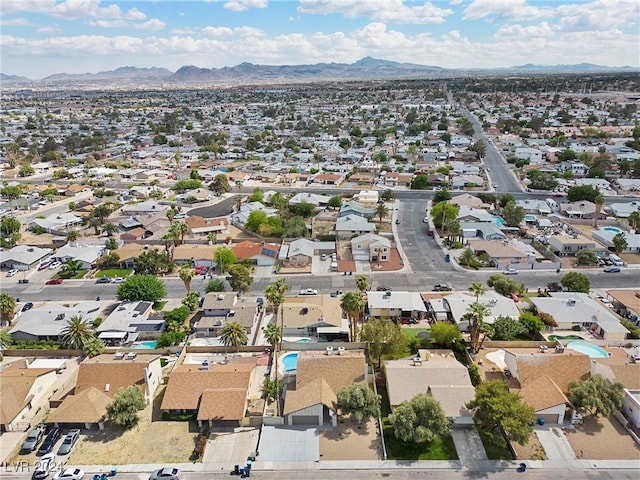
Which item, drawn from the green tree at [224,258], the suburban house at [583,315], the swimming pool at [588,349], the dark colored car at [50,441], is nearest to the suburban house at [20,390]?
the dark colored car at [50,441]

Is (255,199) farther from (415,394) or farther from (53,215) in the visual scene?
(415,394)

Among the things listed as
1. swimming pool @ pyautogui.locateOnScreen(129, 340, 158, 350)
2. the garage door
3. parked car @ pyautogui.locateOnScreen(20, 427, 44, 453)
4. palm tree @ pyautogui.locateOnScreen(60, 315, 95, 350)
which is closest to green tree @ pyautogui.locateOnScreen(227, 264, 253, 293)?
swimming pool @ pyautogui.locateOnScreen(129, 340, 158, 350)

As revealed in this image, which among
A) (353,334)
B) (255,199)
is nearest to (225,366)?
(353,334)

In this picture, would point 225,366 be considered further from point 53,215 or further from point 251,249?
point 53,215

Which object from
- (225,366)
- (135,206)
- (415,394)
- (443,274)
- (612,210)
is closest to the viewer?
(415,394)

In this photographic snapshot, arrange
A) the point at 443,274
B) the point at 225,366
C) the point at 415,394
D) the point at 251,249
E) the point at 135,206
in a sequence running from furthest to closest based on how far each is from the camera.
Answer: the point at 135,206
the point at 251,249
the point at 443,274
the point at 225,366
the point at 415,394

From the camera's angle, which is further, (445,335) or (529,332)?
(529,332)

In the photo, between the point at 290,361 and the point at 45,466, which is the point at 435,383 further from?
the point at 45,466
